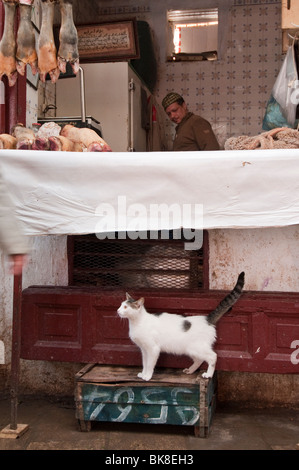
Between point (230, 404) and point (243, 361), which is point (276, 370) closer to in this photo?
point (243, 361)

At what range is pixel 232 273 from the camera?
11.7ft

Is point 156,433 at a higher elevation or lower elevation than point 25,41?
lower

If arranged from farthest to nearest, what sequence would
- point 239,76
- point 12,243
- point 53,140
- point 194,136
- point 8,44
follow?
point 239,76, point 194,136, point 8,44, point 53,140, point 12,243

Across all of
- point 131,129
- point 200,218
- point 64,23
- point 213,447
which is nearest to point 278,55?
point 131,129

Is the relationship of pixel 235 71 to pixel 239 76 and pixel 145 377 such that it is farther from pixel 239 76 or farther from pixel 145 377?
pixel 145 377

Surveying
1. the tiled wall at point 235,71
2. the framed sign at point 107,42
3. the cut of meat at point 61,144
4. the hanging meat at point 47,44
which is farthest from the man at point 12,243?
the tiled wall at point 235,71

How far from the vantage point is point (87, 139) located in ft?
11.1

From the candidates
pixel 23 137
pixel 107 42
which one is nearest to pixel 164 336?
pixel 23 137

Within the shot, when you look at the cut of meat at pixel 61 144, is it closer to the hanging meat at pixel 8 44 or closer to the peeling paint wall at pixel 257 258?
the hanging meat at pixel 8 44

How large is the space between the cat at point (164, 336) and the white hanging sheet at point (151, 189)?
602 millimetres

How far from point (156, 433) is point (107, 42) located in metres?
4.38

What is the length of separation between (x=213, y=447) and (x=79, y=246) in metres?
1.82

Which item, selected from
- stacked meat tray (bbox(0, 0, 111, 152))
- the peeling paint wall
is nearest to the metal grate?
the peeling paint wall

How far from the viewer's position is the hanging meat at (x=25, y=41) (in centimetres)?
326
